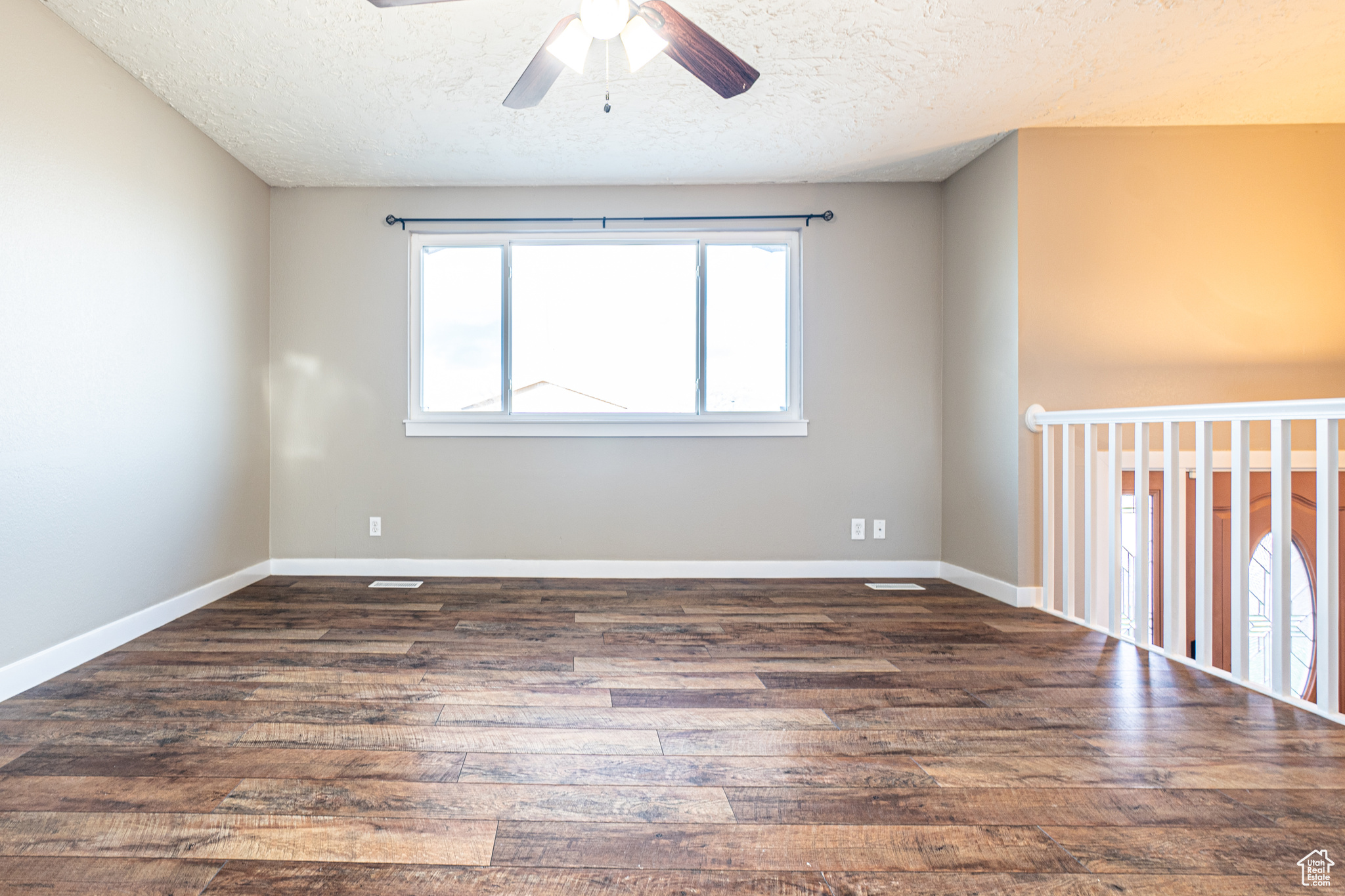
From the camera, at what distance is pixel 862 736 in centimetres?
167

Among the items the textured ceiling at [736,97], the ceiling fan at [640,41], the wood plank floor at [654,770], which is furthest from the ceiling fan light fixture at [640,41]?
the wood plank floor at [654,770]

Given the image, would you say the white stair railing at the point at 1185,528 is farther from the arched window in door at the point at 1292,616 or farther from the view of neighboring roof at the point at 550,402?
the view of neighboring roof at the point at 550,402

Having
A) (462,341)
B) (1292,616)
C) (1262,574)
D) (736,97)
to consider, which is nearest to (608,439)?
(462,341)

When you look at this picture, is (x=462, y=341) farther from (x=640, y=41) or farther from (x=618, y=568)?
(x=640, y=41)

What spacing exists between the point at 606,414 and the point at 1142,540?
101 inches

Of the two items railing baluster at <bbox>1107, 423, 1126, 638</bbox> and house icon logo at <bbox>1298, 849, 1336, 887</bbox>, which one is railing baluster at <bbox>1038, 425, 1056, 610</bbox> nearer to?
railing baluster at <bbox>1107, 423, 1126, 638</bbox>

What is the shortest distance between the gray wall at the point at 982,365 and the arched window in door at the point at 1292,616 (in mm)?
1229

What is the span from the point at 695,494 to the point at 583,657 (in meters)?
1.58

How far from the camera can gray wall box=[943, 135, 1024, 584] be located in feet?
10.1

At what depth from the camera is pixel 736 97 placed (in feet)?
8.83

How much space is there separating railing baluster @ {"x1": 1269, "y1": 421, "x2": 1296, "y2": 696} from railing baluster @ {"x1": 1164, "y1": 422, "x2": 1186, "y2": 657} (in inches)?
12.8

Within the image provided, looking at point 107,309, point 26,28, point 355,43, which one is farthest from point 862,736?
point 26,28

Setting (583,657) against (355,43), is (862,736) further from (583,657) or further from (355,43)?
(355,43)

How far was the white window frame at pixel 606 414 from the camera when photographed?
3.69 m
